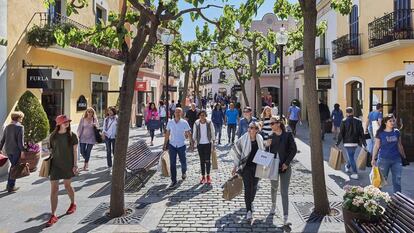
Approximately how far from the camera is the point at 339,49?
1930 cm

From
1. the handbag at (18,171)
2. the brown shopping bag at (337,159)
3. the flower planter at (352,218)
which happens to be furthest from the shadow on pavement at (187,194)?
the flower planter at (352,218)

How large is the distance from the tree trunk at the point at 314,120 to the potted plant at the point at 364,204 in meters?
1.26

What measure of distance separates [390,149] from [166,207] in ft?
14.3

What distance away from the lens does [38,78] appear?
1195 centimetres

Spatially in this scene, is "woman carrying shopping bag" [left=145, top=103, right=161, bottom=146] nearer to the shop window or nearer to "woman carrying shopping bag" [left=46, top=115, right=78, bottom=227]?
the shop window

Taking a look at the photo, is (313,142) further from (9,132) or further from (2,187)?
(2,187)

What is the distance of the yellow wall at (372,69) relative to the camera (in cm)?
1437

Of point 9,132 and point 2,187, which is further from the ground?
point 9,132

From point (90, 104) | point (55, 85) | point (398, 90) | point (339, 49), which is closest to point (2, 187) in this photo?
point (55, 85)

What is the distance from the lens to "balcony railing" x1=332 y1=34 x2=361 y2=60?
18125 millimetres

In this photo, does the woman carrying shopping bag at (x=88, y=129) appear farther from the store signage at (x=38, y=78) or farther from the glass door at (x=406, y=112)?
the glass door at (x=406, y=112)

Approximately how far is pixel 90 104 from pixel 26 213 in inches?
436

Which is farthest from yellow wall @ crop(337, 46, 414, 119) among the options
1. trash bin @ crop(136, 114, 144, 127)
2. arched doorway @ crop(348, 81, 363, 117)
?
trash bin @ crop(136, 114, 144, 127)

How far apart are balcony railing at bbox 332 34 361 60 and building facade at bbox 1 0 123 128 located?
1060cm
